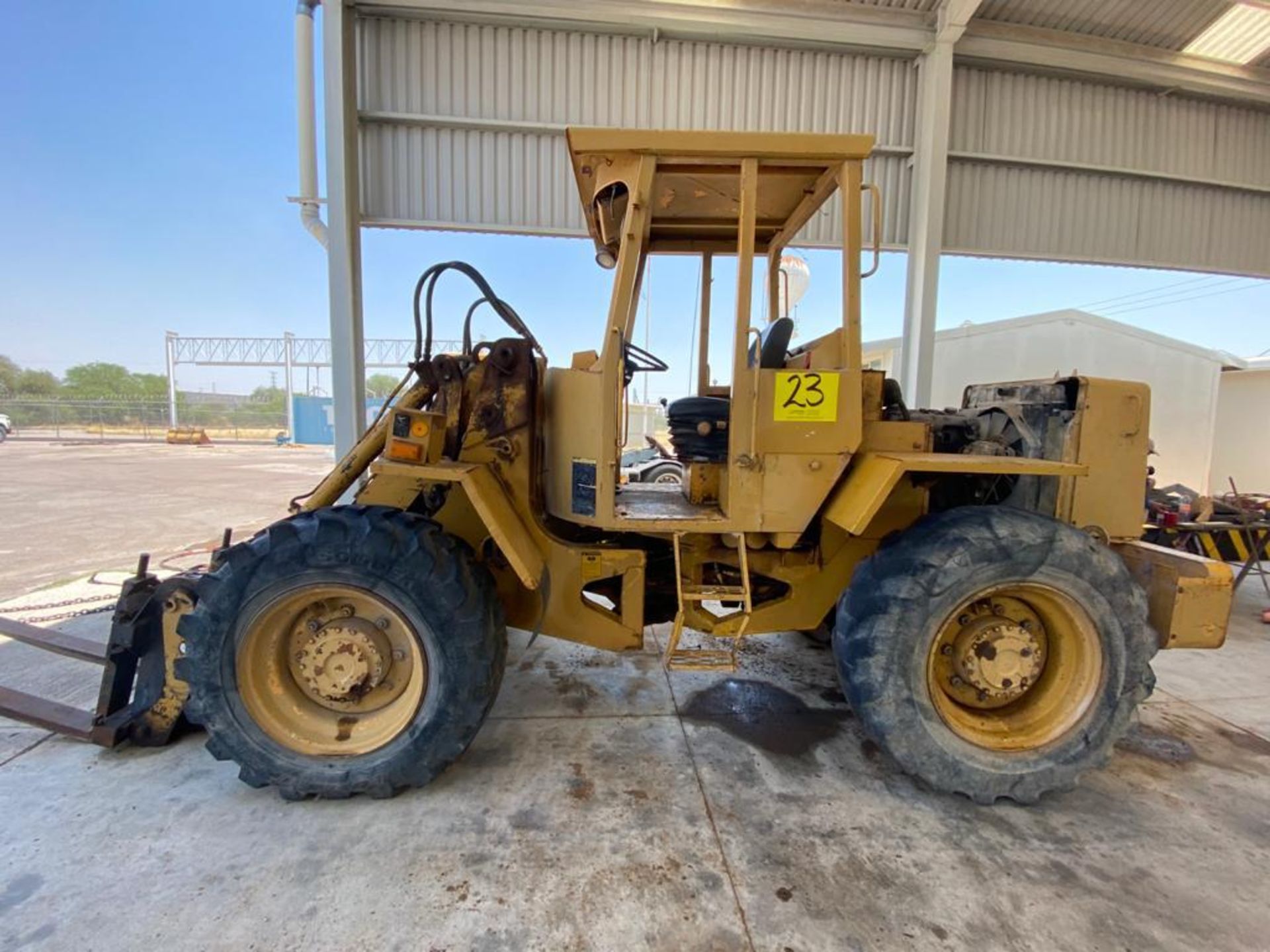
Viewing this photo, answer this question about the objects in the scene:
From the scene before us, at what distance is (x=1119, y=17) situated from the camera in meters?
5.88

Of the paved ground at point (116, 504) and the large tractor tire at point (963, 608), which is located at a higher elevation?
the large tractor tire at point (963, 608)

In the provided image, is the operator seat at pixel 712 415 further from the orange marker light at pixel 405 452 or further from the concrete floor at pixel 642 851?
the concrete floor at pixel 642 851

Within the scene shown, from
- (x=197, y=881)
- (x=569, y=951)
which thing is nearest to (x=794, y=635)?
(x=569, y=951)

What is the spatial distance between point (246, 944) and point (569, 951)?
97 cm

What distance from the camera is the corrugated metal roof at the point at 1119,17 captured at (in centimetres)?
571

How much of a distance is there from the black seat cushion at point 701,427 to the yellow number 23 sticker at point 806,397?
1.04 feet

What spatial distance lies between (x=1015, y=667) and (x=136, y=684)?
4.13 metres

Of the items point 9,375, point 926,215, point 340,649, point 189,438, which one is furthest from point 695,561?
point 9,375

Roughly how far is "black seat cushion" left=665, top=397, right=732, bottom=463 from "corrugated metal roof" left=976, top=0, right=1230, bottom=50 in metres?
6.32

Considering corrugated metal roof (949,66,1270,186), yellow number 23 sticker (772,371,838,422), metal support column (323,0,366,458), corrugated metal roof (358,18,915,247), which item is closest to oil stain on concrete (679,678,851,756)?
yellow number 23 sticker (772,371,838,422)

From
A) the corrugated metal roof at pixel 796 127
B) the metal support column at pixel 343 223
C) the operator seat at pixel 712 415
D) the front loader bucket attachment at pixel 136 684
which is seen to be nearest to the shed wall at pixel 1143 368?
the corrugated metal roof at pixel 796 127

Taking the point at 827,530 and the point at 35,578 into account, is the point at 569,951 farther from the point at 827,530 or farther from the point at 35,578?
the point at 35,578

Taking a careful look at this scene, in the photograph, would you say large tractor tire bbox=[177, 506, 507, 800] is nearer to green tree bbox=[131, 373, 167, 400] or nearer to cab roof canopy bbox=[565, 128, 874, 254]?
cab roof canopy bbox=[565, 128, 874, 254]

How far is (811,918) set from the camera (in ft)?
5.96
